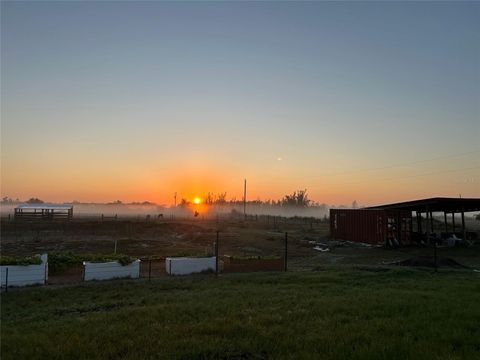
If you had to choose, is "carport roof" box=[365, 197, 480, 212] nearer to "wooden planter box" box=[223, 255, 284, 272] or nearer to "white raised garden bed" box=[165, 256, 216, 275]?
"wooden planter box" box=[223, 255, 284, 272]

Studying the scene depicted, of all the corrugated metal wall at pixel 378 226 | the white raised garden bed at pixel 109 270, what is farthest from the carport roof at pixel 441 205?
the white raised garden bed at pixel 109 270

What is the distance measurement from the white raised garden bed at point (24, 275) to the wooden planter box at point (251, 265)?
628cm

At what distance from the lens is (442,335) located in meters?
6.62

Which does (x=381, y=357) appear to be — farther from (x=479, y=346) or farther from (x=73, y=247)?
(x=73, y=247)

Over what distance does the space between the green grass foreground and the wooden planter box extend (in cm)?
342

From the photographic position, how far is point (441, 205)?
100 feet

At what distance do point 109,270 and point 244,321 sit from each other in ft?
25.7

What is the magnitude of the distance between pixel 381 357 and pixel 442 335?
A: 1653 mm

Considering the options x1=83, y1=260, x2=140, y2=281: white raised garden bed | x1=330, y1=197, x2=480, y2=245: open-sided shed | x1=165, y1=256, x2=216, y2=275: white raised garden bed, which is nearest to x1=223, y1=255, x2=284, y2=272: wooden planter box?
x1=165, y1=256, x2=216, y2=275: white raised garden bed

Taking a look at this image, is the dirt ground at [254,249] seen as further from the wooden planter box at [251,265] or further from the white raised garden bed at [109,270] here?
the wooden planter box at [251,265]

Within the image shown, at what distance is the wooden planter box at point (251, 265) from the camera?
15.7m

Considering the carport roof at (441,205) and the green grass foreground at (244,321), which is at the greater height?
the carport roof at (441,205)

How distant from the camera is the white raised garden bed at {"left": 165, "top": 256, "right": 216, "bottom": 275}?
14.9 m

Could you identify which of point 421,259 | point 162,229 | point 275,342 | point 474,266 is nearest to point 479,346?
point 275,342
